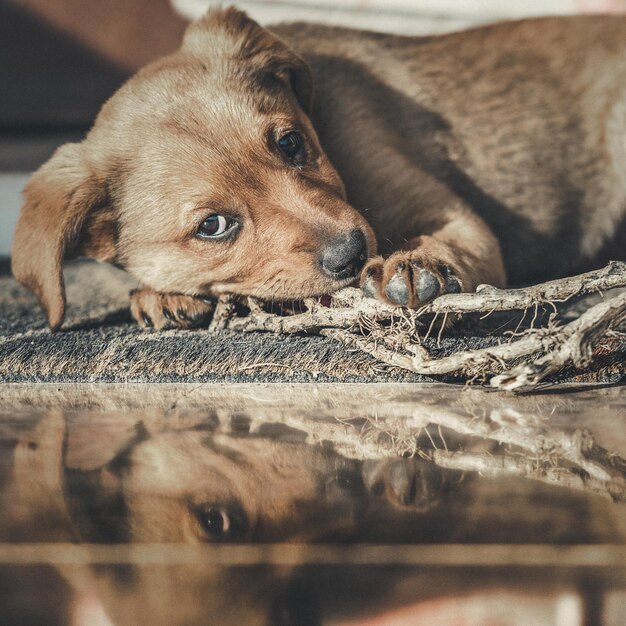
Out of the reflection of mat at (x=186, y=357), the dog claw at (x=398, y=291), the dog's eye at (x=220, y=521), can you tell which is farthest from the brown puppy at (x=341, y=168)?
the dog's eye at (x=220, y=521)

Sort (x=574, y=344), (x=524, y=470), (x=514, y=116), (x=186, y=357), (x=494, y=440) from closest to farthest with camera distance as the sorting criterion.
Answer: (x=524, y=470) → (x=494, y=440) → (x=574, y=344) → (x=186, y=357) → (x=514, y=116)

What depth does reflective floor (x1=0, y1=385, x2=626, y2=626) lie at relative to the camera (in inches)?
35.3

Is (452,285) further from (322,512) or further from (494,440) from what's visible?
(322,512)

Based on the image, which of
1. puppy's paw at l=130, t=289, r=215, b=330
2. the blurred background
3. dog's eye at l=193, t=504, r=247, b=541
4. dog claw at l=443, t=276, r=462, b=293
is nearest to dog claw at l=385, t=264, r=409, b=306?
dog claw at l=443, t=276, r=462, b=293

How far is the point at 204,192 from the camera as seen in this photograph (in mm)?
2145

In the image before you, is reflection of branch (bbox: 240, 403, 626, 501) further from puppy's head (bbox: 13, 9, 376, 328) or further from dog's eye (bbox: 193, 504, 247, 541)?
puppy's head (bbox: 13, 9, 376, 328)

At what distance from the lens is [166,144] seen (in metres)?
2.21

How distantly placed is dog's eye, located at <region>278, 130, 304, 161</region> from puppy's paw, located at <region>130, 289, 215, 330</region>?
50 cm

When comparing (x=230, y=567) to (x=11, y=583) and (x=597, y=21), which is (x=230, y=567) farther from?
(x=597, y=21)

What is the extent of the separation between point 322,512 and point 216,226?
1218 millimetres

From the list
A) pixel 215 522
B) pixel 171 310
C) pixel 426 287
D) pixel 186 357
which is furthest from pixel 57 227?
pixel 215 522

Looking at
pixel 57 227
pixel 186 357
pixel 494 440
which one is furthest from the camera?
pixel 57 227

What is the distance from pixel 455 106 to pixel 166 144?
4.01ft

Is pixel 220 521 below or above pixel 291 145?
below
